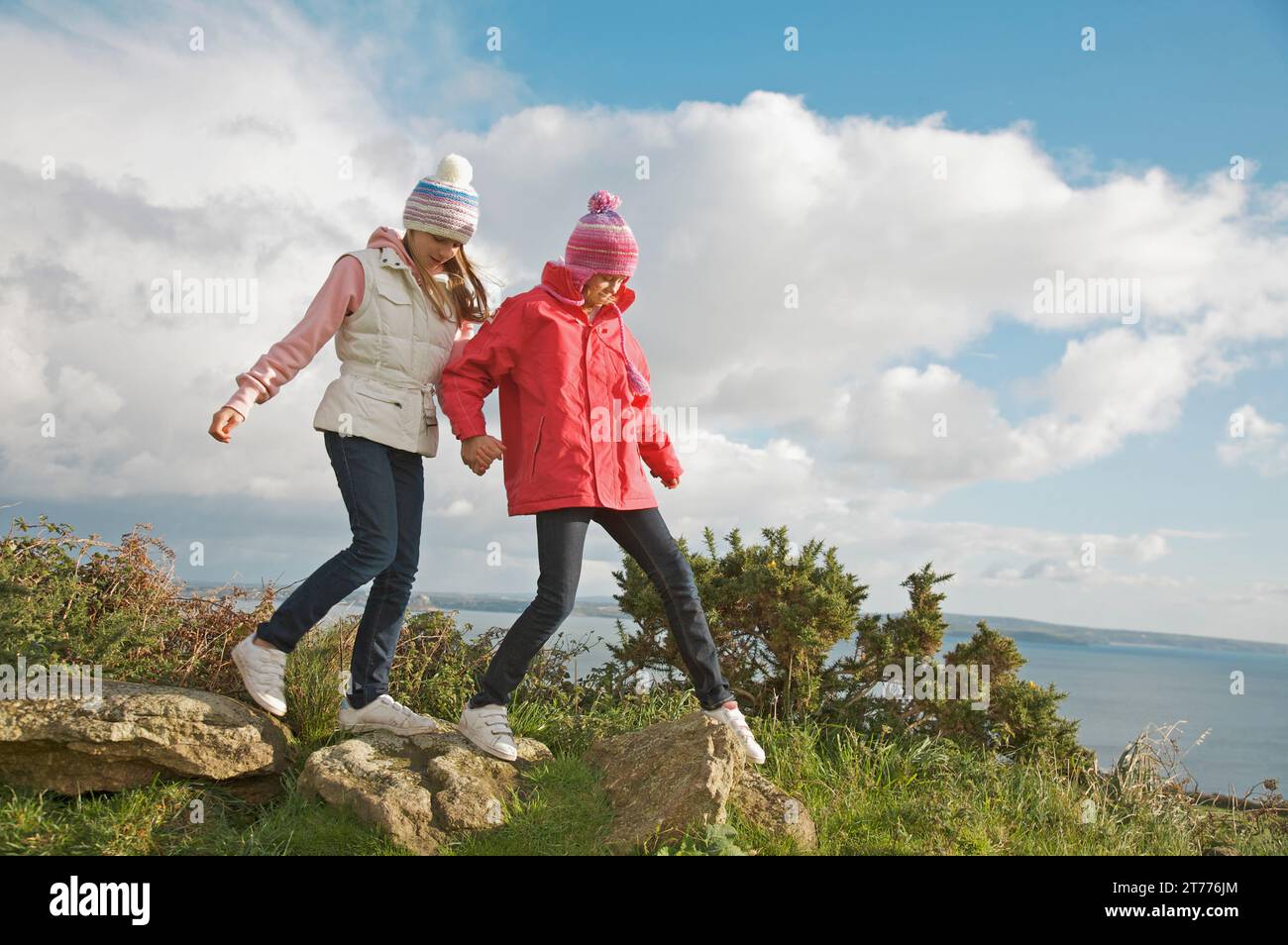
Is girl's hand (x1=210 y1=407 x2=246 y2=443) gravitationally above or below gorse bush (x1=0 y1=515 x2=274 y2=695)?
above

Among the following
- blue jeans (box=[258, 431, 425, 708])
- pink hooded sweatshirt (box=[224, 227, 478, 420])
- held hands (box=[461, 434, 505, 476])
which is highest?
pink hooded sweatshirt (box=[224, 227, 478, 420])

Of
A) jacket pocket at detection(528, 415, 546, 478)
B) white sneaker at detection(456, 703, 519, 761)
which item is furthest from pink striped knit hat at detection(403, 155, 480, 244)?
white sneaker at detection(456, 703, 519, 761)

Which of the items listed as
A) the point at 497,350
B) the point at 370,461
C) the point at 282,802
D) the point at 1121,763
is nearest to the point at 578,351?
the point at 497,350

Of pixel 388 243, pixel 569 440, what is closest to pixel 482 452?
pixel 569 440

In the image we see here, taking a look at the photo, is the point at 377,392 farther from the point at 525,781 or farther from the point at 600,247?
the point at 525,781

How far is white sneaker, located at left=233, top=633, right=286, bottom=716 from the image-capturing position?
4039 mm

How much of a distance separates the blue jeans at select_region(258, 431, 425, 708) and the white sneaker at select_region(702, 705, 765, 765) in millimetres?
1540

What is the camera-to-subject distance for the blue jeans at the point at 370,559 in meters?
3.87

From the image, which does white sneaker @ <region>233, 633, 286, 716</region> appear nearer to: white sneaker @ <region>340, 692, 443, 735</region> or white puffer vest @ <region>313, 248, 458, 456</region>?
white sneaker @ <region>340, 692, 443, 735</region>

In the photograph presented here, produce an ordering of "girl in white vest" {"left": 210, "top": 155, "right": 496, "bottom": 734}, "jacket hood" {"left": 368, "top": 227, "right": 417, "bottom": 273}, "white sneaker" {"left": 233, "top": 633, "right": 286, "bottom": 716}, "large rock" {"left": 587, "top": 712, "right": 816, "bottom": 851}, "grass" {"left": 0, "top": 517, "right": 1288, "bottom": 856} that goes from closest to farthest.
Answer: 1. "large rock" {"left": 587, "top": 712, "right": 816, "bottom": 851}
2. "grass" {"left": 0, "top": 517, "right": 1288, "bottom": 856}
3. "girl in white vest" {"left": 210, "top": 155, "right": 496, "bottom": 734}
4. "white sneaker" {"left": 233, "top": 633, "right": 286, "bottom": 716}
5. "jacket hood" {"left": 368, "top": 227, "right": 417, "bottom": 273}

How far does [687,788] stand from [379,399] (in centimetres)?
211
